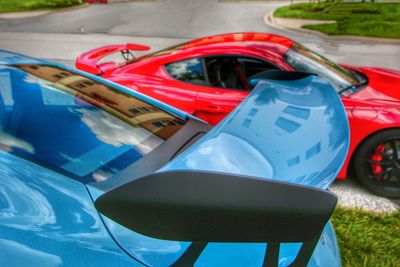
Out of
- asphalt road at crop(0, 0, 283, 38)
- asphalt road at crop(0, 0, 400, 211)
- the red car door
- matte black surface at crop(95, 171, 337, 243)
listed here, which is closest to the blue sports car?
matte black surface at crop(95, 171, 337, 243)

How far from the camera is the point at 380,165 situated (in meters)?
3.05

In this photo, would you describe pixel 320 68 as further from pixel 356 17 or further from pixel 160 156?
pixel 356 17

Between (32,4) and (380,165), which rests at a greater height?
(32,4)

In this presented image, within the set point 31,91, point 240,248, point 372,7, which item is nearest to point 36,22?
point 372,7

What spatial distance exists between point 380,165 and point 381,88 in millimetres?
713

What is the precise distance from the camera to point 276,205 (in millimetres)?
832

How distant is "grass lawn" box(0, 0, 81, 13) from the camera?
1861cm

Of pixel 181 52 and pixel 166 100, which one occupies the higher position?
pixel 181 52

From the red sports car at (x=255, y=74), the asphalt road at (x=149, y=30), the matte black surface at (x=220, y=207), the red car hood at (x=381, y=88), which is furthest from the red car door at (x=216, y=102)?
the asphalt road at (x=149, y=30)

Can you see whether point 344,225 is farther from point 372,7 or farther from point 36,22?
point 36,22

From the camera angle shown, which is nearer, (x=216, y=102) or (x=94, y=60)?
(x=216, y=102)

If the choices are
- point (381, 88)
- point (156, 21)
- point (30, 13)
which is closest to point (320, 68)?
point (381, 88)

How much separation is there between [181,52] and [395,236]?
2432 millimetres

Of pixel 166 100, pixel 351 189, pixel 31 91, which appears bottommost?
pixel 351 189
